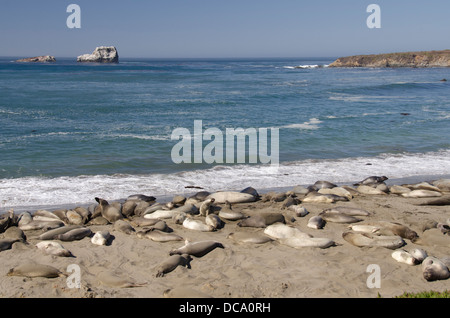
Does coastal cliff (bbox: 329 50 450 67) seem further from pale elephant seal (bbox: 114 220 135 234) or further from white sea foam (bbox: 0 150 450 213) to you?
pale elephant seal (bbox: 114 220 135 234)

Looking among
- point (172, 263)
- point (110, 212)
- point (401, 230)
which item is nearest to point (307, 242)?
point (401, 230)

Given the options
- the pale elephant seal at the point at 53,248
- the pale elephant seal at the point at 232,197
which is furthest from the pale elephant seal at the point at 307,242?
the pale elephant seal at the point at 53,248

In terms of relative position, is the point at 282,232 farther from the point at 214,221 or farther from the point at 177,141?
the point at 177,141

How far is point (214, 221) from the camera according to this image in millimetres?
8578

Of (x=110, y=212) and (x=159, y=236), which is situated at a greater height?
(x=110, y=212)

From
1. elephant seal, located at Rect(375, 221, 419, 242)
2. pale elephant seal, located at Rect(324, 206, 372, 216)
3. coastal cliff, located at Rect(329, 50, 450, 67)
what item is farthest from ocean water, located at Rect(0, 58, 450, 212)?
coastal cliff, located at Rect(329, 50, 450, 67)

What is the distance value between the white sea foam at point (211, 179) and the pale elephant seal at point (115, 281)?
4498mm

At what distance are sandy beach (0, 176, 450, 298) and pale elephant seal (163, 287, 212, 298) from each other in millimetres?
28

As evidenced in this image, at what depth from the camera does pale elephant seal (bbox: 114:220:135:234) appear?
8220mm

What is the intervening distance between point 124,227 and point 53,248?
4.71 feet

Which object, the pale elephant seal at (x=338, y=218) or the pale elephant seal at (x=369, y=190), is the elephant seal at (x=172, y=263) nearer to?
the pale elephant seal at (x=338, y=218)

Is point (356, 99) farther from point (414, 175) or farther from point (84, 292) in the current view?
point (84, 292)

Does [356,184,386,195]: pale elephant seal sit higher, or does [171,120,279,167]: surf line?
[171,120,279,167]: surf line

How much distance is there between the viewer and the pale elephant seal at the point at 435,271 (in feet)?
20.8
